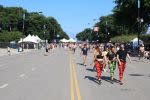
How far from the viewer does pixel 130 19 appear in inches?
3004

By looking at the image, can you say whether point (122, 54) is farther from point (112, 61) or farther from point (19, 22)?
point (19, 22)

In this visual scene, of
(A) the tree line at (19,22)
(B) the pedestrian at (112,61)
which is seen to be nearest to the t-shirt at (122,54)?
(B) the pedestrian at (112,61)

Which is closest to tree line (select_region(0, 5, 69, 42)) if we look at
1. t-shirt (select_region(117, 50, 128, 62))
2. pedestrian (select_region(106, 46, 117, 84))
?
pedestrian (select_region(106, 46, 117, 84))

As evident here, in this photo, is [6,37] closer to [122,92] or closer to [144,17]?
[144,17]

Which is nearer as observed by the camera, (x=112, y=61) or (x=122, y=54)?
(x=122, y=54)

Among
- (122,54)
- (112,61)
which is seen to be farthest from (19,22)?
(122,54)

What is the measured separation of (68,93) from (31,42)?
101 metres

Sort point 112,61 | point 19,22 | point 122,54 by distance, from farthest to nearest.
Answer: point 19,22, point 112,61, point 122,54

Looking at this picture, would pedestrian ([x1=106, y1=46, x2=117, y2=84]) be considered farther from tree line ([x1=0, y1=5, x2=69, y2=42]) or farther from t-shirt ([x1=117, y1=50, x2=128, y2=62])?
tree line ([x1=0, y1=5, x2=69, y2=42])

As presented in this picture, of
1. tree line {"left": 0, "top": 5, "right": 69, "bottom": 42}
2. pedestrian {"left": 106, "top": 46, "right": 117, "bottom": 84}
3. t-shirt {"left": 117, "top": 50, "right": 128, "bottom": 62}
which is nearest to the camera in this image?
t-shirt {"left": 117, "top": 50, "right": 128, "bottom": 62}

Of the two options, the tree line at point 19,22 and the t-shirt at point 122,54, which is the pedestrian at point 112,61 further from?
the tree line at point 19,22

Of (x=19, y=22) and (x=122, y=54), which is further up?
(x=19, y=22)

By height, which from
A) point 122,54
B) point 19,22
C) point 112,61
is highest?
point 19,22

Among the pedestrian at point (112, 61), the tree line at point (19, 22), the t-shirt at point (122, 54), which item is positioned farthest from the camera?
the tree line at point (19, 22)
